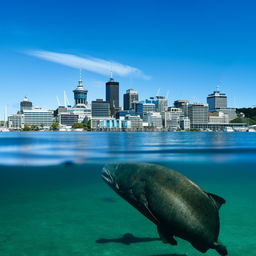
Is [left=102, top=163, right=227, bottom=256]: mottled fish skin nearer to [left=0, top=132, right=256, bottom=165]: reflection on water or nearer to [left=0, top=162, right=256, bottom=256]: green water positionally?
[left=0, top=162, right=256, bottom=256]: green water

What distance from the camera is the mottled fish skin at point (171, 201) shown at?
3.24 m

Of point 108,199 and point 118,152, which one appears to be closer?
point 108,199

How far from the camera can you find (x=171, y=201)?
3.24m

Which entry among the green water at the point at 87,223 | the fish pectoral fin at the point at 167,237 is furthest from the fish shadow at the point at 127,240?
the fish pectoral fin at the point at 167,237

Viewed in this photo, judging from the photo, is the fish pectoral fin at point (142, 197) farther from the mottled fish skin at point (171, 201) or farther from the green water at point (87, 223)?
the green water at point (87, 223)

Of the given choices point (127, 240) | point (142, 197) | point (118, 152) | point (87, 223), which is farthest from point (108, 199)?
point (118, 152)

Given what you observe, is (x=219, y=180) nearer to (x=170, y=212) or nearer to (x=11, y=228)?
(x=11, y=228)

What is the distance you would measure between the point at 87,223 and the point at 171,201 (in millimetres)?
9171

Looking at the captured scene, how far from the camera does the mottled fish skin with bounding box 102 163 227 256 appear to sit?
3.24 meters

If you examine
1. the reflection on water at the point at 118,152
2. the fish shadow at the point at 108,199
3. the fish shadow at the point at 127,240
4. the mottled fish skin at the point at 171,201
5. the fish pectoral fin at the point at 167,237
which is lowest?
the reflection on water at the point at 118,152

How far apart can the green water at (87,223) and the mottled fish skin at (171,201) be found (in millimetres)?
5837

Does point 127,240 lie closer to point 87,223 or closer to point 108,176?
point 87,223

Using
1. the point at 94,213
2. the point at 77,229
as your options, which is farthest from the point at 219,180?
the point at 77,229

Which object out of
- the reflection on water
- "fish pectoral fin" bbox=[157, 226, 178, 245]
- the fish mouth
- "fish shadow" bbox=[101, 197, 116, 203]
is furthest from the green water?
the reflection on water
